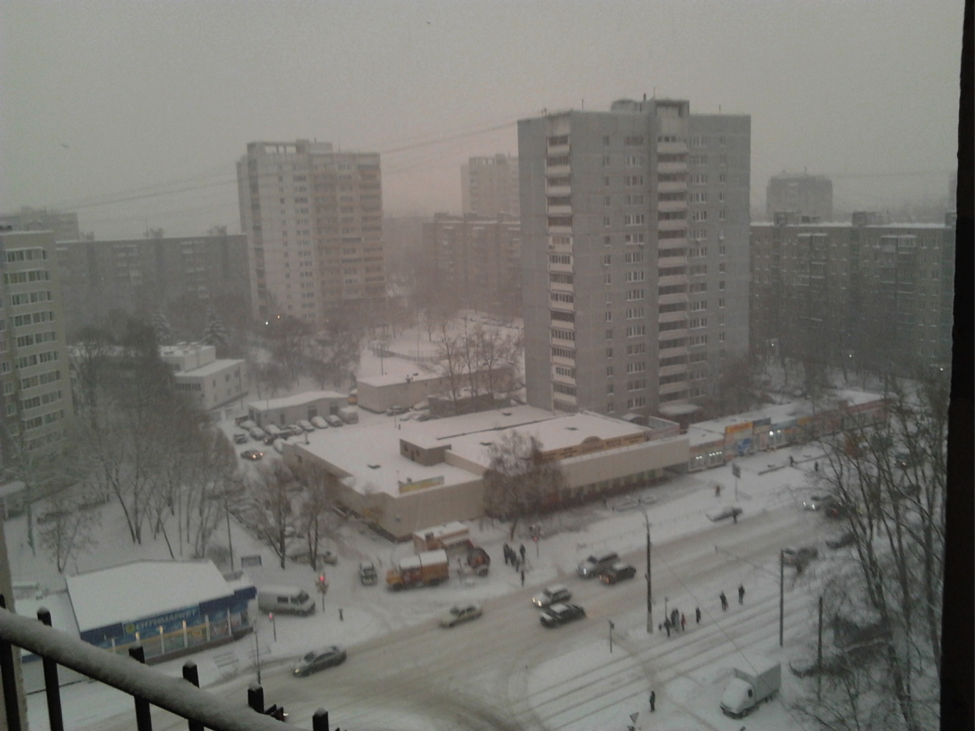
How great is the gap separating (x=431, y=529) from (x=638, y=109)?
2504mm

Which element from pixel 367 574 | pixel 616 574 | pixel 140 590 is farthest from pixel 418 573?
pixel 140 590

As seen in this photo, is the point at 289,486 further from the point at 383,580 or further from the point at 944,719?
the point at 944,719

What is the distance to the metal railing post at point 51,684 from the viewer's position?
1.91 ft

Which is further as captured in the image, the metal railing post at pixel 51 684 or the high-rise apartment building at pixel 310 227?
the high-rise apartment building at pixel 310 227

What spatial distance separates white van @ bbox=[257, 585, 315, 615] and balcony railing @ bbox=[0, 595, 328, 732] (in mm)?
2939

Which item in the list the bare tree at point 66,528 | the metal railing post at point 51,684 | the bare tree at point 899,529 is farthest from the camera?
the bare tree at point 66,528

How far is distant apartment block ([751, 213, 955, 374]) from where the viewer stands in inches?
145

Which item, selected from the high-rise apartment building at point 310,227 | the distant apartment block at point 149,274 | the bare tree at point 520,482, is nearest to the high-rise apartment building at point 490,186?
the high-rise apartment building at point 310,227

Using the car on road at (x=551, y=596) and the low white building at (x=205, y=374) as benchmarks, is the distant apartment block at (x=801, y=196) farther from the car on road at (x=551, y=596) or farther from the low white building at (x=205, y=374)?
the low white building at (x=205, y=374)

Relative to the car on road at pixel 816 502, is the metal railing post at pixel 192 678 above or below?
above

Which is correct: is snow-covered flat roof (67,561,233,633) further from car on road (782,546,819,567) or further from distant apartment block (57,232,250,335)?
car on road (782,546,819,567)

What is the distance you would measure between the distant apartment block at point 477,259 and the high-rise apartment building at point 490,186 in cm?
7

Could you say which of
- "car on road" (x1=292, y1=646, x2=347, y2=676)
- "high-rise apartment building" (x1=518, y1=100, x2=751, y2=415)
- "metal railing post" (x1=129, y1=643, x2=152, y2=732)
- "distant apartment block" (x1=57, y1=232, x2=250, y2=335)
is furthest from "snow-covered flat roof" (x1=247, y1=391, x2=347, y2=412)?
"metal railing post" (x1=129, y1=643, x2=152, y2=732)

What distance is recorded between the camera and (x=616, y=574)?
12.4 feet
